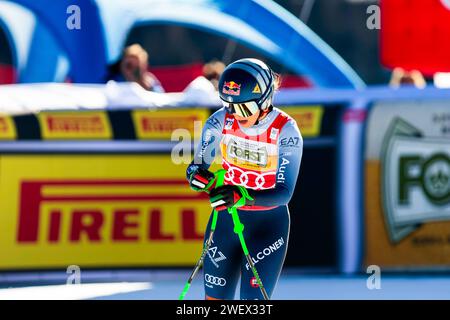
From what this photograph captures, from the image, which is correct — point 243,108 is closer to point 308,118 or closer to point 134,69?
point 308,118

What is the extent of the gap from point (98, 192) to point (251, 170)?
3.55 m

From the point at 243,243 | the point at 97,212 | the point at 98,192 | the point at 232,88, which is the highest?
the point at 232,88

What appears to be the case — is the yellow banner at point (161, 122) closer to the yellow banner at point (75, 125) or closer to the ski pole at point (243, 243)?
the yellow banner at point (75, 125)

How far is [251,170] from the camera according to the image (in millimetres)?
6547

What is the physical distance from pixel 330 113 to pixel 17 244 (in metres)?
3.09

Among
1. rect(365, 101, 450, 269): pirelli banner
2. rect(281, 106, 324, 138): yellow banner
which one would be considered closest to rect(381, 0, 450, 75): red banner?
rect(365, 101, 450, 269): pirelli banner

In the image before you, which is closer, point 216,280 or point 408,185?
point 216,280

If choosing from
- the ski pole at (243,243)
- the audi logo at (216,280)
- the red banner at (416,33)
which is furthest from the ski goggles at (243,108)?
the red banner at (416,33)

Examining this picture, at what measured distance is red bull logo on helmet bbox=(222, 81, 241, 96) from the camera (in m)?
6.27

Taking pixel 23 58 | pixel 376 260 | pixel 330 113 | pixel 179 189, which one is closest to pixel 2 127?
pixel 179 189

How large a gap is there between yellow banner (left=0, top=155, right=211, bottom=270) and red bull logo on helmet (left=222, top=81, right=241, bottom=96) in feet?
12.0

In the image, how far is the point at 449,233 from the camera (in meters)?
10.0

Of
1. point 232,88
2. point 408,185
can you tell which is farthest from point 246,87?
point 408,185

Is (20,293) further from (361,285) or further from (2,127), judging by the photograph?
(361,285)
